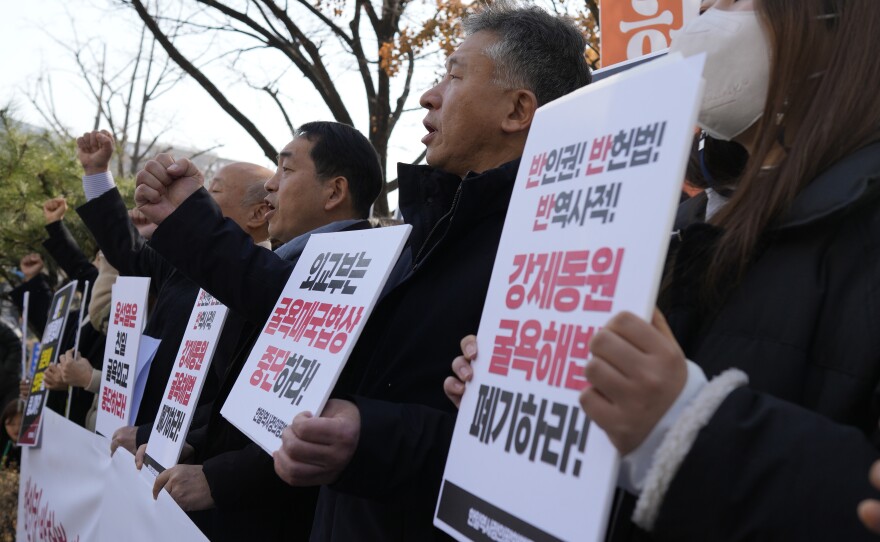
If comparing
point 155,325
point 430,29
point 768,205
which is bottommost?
point 155,325

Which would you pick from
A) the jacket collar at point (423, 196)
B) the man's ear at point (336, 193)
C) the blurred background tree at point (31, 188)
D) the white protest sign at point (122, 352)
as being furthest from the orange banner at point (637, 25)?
the blurred background tree at point (31, 188)

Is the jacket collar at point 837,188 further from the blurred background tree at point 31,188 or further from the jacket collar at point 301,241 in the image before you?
the blurred background tree at point 31,188

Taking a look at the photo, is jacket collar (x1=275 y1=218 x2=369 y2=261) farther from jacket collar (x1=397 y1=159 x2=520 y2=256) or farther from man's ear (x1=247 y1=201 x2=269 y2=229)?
man's ear (x1=247 y1=201 x2=269 y2=229)

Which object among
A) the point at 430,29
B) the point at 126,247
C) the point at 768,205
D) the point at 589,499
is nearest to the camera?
the point at 589,499

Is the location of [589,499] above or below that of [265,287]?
below

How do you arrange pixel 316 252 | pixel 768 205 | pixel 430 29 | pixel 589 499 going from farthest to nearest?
pixel 430 29 → pixel 316 252 → pixel 768 205 → pixel 589 499

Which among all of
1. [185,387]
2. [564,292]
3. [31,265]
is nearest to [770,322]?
[564,292]

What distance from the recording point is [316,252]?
2.32 meters

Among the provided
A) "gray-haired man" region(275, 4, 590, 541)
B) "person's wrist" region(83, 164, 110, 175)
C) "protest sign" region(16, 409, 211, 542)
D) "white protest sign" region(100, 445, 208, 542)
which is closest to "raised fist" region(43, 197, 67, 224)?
"protest sign" region(16, 409, 211, 542)

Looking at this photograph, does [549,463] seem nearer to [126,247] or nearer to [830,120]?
[830,120]

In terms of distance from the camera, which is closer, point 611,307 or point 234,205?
point 611,307

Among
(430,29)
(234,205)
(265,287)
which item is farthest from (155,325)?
(430,29)

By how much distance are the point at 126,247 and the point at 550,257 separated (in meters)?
3.62

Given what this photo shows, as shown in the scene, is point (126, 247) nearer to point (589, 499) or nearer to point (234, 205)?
point (234, 205)
